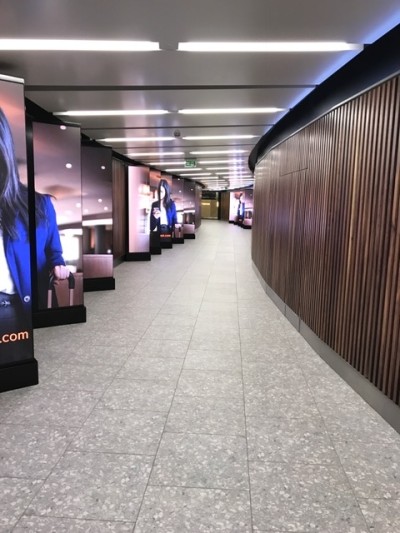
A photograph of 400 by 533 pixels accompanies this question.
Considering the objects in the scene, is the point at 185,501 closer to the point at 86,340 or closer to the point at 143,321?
the point at 86,340

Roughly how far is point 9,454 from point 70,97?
14.9 ft

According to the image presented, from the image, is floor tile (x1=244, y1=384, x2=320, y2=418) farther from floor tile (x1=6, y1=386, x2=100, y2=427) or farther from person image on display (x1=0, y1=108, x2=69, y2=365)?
person image on display (x1=0, y1=108, x2=69, y2=365)

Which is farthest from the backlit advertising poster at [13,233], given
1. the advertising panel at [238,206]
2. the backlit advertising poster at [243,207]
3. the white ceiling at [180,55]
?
the advertising panel at [238,206]

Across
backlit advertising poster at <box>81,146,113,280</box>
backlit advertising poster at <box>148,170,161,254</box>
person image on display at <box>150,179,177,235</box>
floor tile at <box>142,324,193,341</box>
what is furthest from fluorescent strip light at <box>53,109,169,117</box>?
person image on display at <box>150,179,177,235</box>

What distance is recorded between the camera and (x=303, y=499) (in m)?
2.50

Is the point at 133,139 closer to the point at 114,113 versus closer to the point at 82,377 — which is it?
the point at 114,113

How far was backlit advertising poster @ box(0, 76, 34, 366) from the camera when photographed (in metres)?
3.78

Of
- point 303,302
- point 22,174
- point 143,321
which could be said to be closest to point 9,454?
point 22,174

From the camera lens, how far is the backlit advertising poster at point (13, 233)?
12.4ft

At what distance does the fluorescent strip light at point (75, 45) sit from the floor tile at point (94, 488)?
3.46 metres

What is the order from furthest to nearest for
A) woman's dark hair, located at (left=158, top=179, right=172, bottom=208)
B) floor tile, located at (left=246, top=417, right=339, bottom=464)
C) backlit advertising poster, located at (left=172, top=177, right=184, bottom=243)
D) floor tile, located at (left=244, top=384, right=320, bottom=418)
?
backlit advertising poster, located at (left=172, top=177, right=184, bottom=243) → woman's dark hair, located at (left=158, top=179, right=172, bottom=208) → floor tile, located at (left=244, top=384, right=320, bottom=418) → floor tile, located at (left=246, top=417, right=339, bottom=464)

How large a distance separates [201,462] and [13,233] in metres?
2.68

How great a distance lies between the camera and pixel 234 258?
1445 centimetres

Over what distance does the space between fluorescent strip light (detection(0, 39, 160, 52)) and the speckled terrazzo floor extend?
10.5 feet
